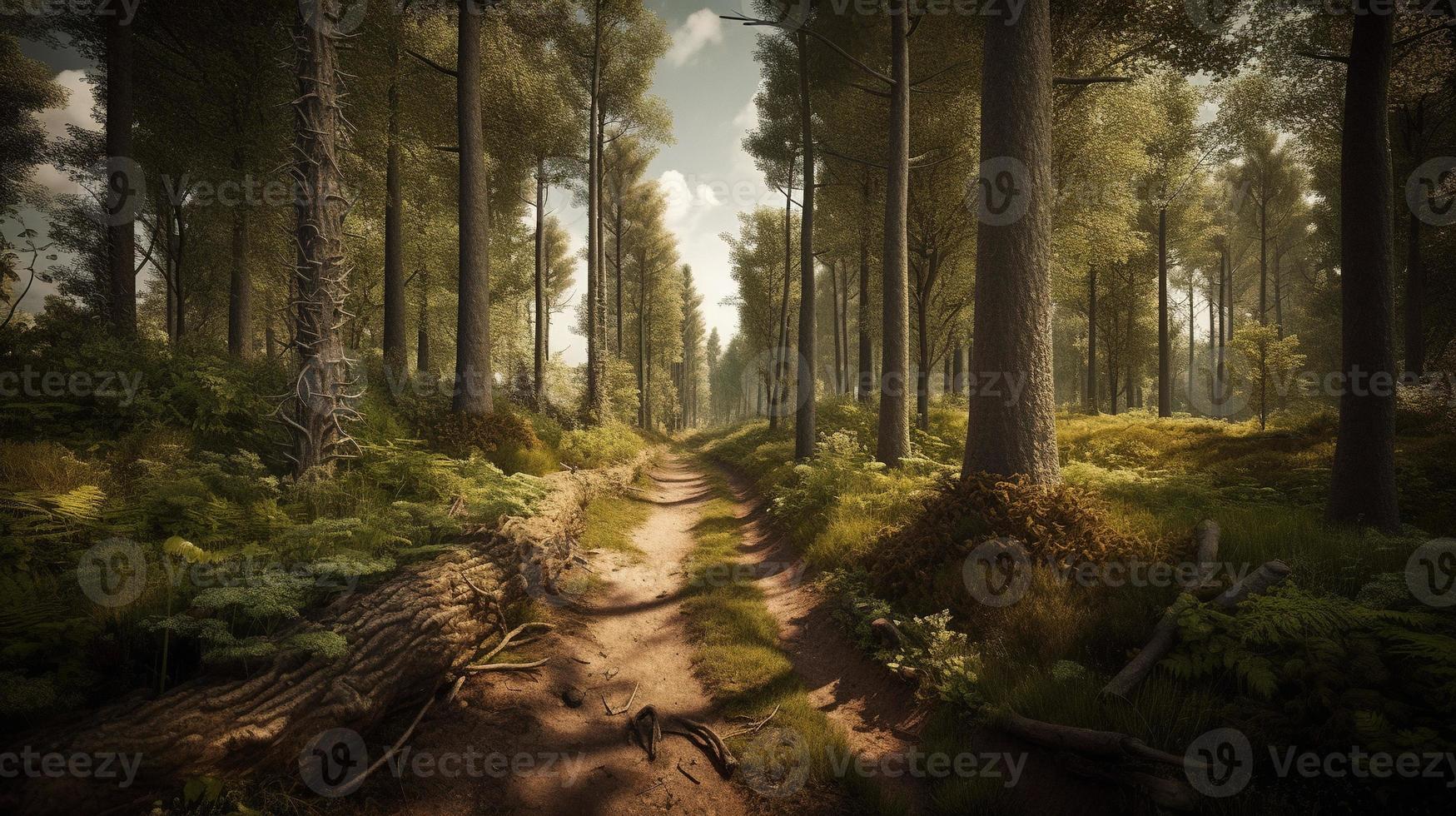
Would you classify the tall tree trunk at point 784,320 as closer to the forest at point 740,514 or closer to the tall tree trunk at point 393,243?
the forest at point 740,514

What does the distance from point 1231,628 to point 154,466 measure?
343 inches

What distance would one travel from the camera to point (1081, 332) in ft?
107

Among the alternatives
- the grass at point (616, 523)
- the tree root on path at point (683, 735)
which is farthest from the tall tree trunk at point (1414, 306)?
the tree root on path at point (683, 735)

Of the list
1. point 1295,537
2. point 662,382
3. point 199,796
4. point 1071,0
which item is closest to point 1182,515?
point 1295,537
